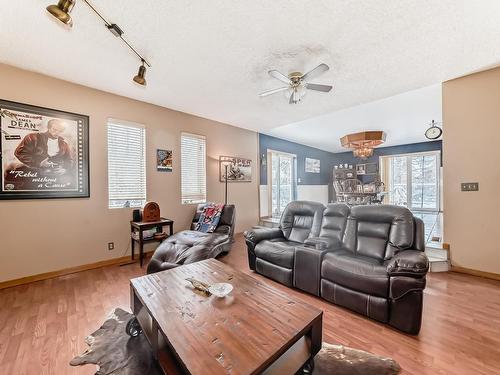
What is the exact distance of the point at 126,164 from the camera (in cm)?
368

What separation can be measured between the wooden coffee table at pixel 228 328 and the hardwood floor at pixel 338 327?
567mm

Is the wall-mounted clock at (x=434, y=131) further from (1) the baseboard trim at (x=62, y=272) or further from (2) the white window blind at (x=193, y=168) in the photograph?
(1) the baseboard trim at (x=62, y=272)

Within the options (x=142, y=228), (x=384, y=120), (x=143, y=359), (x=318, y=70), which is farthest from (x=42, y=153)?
(x=384, y=120)

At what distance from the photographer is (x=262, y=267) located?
300 cm

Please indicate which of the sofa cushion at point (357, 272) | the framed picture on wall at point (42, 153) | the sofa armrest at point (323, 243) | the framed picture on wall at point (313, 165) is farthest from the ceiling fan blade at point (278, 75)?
the framed picture on wall at point (313, 165)

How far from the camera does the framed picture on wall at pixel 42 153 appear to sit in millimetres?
2707

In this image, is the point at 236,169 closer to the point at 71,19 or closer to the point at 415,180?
the point at 71,19

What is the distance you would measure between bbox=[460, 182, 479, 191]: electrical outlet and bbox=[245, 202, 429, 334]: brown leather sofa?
62.3 inches

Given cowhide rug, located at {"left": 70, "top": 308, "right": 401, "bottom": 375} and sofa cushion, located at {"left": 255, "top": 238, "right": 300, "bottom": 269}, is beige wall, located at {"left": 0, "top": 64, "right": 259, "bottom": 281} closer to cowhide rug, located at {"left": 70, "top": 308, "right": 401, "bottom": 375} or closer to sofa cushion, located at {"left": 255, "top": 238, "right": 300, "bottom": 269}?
cowhide rug, located at {"left": 70, "top": 308, "right": 401, "bottom": 375}

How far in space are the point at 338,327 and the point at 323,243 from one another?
856 mm

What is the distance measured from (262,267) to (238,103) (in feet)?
9.22

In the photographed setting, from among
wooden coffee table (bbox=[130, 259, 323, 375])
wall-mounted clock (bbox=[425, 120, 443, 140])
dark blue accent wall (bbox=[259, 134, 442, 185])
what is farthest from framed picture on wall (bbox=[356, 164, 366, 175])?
wooden coffee table (bbox=[130, 259, 323, 375])

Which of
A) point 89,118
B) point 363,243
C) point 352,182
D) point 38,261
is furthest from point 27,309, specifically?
point 352,182

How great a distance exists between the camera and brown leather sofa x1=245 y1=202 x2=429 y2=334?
1.83 m
